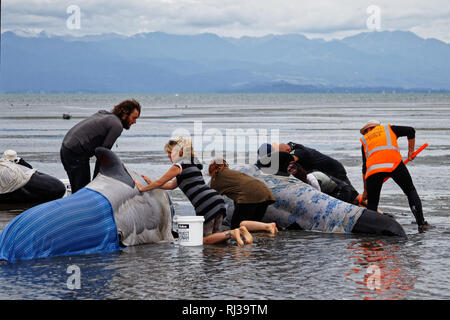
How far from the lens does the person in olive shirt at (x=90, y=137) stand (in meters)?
9.52

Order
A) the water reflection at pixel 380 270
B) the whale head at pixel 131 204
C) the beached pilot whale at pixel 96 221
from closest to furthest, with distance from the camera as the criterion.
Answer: the water reflection at pixel 380 270 < the beached pilot whale at pixel 96 221 < the whale head at pixel 131 204

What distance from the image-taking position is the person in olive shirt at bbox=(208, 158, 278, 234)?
32.0 ft

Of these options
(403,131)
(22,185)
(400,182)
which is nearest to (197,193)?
(400,182)

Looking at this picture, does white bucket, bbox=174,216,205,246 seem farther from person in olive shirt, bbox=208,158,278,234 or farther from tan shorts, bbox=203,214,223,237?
person in olive shirt, bbox=208,158,278,234

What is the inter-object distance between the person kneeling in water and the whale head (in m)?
0.19

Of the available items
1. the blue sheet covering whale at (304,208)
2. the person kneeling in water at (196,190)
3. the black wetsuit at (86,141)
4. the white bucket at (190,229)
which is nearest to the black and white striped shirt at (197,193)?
the person kneeling in water at (196,190)

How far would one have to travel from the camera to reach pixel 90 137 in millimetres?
9570

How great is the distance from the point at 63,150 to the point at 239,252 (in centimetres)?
284

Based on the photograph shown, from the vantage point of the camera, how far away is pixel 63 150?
31.9ft

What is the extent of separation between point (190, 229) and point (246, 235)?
732 mm

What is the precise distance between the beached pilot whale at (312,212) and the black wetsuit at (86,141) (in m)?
Answer: 2.29

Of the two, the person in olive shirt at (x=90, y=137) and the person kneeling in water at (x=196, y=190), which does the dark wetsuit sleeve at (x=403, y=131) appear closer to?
the person kneeling in water at (x=196, y=190)
